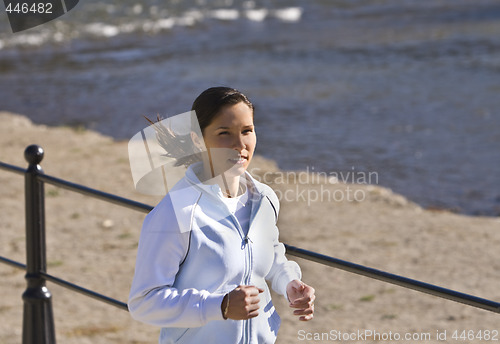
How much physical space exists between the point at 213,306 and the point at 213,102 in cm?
46

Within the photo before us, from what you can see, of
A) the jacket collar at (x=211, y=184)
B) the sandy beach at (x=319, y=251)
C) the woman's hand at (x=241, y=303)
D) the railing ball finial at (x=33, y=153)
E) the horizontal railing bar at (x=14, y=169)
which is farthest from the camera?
the sandy beach at (x=319, y=251)

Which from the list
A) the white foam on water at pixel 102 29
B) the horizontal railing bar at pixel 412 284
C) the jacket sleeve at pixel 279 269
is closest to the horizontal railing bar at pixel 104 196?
the horizontal railing bar at pixel 412 284

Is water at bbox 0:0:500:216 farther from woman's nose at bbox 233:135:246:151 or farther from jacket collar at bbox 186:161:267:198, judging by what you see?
woman's nose at bbox 233:135:246:151

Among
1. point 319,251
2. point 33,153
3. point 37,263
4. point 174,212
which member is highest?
point 174,212

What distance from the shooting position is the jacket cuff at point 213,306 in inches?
71.7

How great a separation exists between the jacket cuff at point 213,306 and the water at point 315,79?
698 cm

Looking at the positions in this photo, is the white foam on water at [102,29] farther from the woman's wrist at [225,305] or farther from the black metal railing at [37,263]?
the woman's wrist at [225,305]

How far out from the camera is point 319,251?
6.52 metres

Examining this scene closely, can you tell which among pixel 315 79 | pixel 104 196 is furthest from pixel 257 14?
pixel 104 196

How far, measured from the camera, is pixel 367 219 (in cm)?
739

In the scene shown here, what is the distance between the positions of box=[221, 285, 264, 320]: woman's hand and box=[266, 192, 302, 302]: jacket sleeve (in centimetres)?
25

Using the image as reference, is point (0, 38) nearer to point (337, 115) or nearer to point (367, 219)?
point (337, 115)

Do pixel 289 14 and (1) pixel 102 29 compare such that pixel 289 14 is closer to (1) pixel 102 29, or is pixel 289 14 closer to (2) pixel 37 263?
(1) pixel 102 29

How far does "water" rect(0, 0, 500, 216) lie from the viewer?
10.2 m
